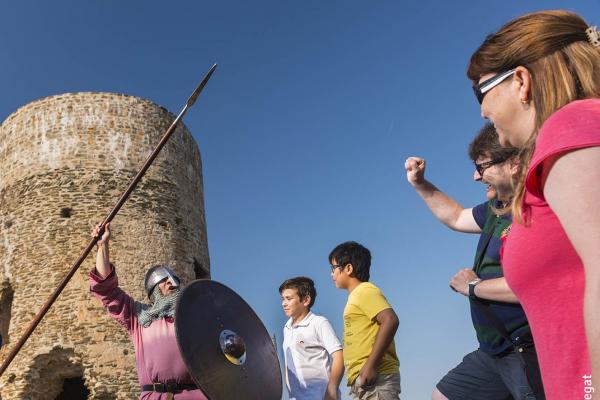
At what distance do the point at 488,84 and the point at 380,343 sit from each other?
2604 mm

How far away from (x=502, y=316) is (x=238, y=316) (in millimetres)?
2126

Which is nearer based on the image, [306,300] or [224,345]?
[224,345]

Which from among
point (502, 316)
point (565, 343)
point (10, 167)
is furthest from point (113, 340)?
point (565, 343)

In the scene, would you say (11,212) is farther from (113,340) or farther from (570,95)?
(570,95)

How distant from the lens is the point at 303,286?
500cm

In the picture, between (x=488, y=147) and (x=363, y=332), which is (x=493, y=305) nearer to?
(x=488, y=147)

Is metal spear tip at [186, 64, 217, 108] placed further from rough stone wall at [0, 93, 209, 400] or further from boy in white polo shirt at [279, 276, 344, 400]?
rough stone wall at [0, 93, 209, 400]

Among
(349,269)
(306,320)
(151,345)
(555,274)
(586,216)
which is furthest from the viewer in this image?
(306,320)

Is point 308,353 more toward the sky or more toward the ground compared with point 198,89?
more toward the ground

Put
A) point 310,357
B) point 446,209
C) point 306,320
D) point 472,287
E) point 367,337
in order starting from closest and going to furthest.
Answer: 1. point 472,287
2. point 446,209
3. point 367,337
4. point 310,357
5. point 306,320

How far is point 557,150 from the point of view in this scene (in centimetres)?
113

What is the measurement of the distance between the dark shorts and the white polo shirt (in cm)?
150

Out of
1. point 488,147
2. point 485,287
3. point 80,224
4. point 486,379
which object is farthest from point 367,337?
point 80,224

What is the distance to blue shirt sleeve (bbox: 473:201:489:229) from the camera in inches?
127
